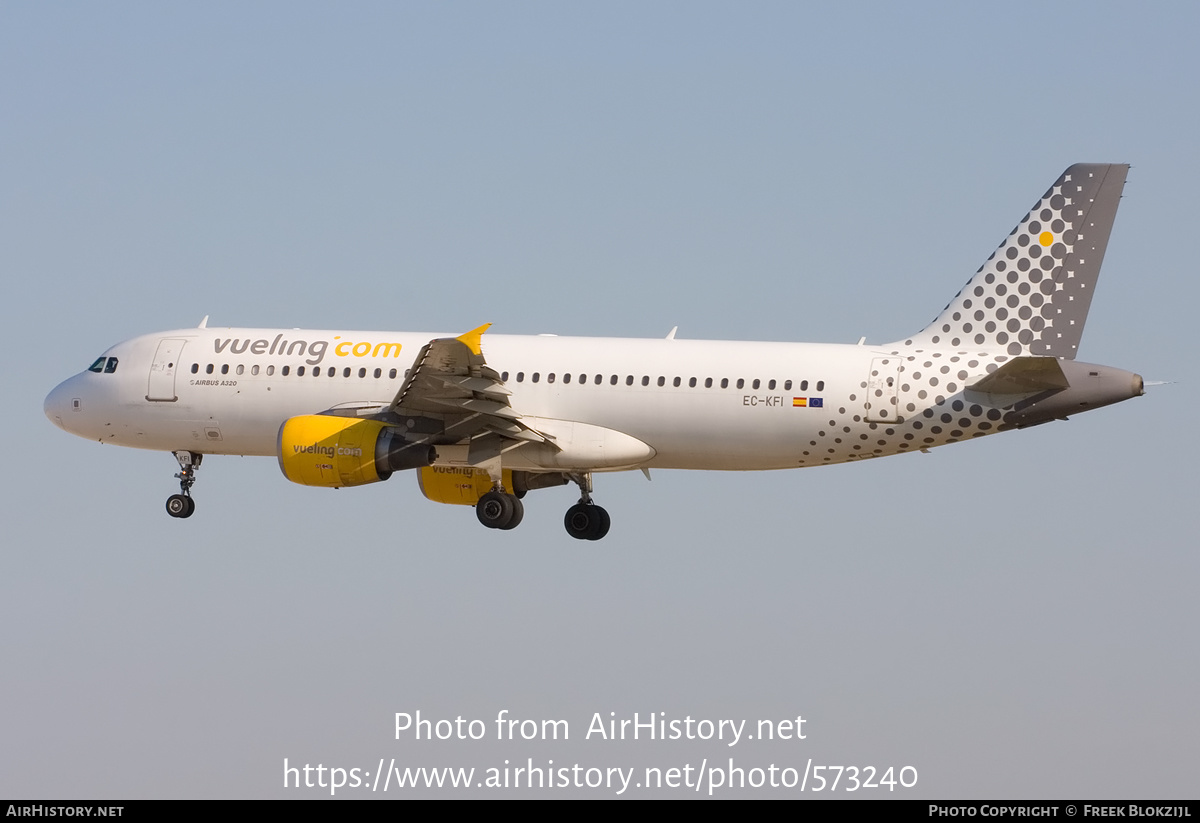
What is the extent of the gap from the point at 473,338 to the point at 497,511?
5.33 meters

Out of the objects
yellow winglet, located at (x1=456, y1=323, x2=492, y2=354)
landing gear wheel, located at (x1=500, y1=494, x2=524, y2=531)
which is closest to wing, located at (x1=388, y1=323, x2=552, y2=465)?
yellow winglet, located at (x1=456, y1=323, x2=492, y2=354)

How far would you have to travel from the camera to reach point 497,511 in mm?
43031

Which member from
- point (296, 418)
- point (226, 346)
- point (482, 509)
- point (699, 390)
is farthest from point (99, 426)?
point (699, 390)

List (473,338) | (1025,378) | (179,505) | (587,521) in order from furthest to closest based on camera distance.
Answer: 1. (179,505)
2. (587,521)
3. (473,338)
4. (1025,378)

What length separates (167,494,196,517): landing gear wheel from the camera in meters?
46.6

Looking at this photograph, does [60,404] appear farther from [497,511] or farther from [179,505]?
[497,511]

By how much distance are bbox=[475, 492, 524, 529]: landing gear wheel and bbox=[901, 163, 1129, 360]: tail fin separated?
1064 cm

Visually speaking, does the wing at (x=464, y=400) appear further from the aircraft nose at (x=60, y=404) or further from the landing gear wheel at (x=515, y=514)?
the aircraft nose at (x=60, y=404)

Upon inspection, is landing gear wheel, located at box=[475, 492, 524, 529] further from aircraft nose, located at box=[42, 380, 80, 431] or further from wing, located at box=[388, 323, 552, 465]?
aircraft nose, located at box=[42, 380, 80, 431]

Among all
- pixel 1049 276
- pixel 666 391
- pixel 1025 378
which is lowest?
pixel 1025 378

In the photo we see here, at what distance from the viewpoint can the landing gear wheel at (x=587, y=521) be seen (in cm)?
4484

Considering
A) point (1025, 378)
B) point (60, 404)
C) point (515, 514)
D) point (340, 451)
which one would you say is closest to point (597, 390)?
point (515, 514)

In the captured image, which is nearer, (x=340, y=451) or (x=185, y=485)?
(x=340, y=451)

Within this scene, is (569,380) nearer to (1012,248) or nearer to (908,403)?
(908,403)
